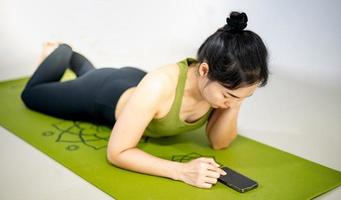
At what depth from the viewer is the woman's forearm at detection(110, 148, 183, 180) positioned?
6.07ft

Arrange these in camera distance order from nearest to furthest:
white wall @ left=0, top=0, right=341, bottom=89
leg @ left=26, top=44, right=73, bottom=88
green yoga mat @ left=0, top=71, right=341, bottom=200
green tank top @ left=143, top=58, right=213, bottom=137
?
green yoga mat @ left=0, top=71, right=341, bottom=200
green tank top @ left=143, top=58, right=213, bottom=137
leg @ left=26, top=44, right=73, bottom=88
white wall @ left=0, top=0, right=341, bottom=89

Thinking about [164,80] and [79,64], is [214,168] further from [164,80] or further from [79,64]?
[79,64]

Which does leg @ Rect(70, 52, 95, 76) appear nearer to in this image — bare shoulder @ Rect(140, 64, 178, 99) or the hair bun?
bare shoulder @ Rect(140, 64, 178, 99)

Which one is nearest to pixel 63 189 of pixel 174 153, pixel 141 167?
pixel 141 167

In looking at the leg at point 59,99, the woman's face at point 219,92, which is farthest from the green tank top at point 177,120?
the leg at point 59,99

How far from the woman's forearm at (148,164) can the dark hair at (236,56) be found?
0.40 metres

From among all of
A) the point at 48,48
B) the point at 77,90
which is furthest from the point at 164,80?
the point at 48,48

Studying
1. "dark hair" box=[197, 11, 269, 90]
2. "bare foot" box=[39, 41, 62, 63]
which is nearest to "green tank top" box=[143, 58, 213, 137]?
"dark hair" box=[197, 11, 269, 90]

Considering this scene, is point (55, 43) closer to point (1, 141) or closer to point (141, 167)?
point (1, 141)

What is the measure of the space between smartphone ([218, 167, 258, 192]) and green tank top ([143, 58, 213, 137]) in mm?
266

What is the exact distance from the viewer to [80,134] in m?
2.33

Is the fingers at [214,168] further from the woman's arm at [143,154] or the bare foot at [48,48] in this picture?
the bare foot at [48,48]

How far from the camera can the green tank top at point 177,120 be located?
191cm

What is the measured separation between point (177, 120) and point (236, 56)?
1.43ft
